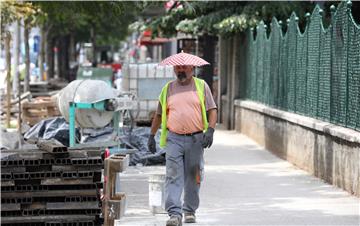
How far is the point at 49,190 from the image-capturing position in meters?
8.66

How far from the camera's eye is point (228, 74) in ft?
90.8

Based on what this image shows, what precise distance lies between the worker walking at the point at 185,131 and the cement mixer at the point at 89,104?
173 inches

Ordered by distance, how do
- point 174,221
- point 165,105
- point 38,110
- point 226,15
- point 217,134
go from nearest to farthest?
1. point 174,221
2. point 165,105
3. point 38,110
4. point 226,15
5. point 217,134

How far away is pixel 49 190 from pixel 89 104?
235 inches

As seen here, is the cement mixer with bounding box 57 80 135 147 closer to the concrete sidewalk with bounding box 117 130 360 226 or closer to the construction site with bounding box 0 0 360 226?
the construction site with bounding box 0 0 360 226

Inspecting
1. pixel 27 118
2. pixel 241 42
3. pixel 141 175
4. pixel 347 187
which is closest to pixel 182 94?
pixel 347 187

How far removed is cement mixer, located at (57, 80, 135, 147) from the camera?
47.9ft

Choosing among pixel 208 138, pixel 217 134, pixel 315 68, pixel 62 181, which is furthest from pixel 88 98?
pixel 217 134

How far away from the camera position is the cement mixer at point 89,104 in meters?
14.6

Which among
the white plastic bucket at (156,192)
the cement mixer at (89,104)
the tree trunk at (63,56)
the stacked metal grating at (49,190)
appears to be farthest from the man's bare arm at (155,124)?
the tree trunk at (63,56)

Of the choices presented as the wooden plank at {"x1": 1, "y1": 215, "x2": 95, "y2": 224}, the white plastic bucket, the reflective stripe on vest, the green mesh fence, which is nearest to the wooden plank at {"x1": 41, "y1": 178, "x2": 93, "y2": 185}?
the wooden plank at {"x1": 1, "y1": 215, "x2": 95, "y2": 224}

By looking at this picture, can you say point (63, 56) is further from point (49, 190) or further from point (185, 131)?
point (49, 190)

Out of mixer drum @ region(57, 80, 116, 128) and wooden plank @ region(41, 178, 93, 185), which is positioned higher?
mixer drum @ region(57, 80, 116, 128)

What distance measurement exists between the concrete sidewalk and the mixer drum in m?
1.01
